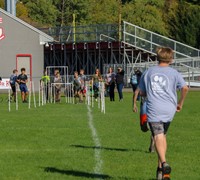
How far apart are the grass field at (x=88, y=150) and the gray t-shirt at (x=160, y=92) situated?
3.58 feet

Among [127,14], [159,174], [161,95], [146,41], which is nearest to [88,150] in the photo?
[159,174]

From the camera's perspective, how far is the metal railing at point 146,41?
6388cm

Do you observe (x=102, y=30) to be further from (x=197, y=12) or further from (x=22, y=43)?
(x=197, y=12)

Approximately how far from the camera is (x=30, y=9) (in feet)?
367

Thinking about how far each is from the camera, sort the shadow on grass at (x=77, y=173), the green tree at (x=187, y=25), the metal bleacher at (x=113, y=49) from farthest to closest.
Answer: the green tree at (x=187, y=25), the metal bleacher at (x=113, y=49), the shadow on grass at (x=77, y=173)

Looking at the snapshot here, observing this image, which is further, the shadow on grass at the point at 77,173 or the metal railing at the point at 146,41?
the metal railing at the point at 146,41

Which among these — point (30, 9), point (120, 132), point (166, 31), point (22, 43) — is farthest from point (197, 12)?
point (120, 132)

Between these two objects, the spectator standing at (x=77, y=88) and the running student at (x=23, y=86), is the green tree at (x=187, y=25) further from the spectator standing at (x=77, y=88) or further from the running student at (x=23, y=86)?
the running student at (x=23, y=86)

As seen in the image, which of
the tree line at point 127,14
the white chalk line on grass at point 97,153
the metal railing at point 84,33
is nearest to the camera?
the white chalk line on grass at point 97,153

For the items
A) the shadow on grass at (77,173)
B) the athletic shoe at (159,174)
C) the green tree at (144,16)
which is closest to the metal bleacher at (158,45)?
the green tree at (144,16)

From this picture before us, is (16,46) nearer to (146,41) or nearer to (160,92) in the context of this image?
(146,41)

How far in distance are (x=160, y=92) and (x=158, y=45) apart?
178ft

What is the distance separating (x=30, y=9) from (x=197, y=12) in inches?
1320

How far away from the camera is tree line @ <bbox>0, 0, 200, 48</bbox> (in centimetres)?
8531
